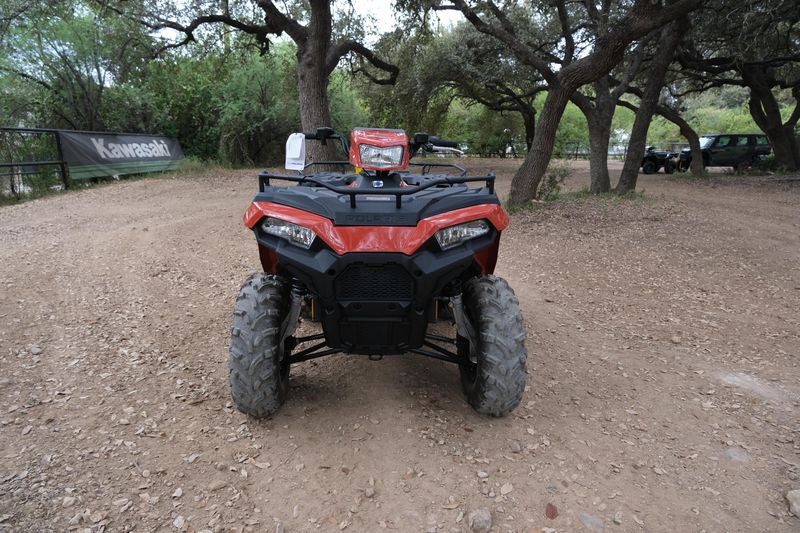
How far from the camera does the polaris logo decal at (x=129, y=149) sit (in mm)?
12822

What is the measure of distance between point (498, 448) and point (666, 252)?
4942 mm

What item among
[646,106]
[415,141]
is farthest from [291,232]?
[646,106]

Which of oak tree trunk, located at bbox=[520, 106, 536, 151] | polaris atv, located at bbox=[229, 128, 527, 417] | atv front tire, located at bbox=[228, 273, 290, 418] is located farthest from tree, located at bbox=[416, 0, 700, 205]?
oak tree trunk, located at bbox=[520, 106, 536, 151]

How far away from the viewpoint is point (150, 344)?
3727 mm

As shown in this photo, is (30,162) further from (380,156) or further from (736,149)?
(736,149)

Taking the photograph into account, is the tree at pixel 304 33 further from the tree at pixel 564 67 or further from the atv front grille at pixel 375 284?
the atv front grille at pixel 375 284

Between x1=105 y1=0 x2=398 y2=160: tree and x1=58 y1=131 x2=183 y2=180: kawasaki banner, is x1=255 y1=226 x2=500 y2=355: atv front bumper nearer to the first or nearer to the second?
x1=105 y1=0 x2=398 y2=160: tree

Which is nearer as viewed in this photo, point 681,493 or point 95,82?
point 681,493

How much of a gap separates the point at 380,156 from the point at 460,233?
916mm

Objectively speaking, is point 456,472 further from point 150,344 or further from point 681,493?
point 150,344

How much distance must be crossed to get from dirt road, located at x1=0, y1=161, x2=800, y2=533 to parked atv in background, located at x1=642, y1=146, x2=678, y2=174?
1766 centimetres

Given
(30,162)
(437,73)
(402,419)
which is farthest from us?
(437,73)

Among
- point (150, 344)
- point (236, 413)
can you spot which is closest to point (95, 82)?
point (150, 344)

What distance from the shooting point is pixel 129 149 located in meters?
13.8
